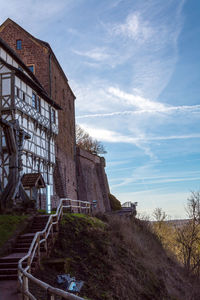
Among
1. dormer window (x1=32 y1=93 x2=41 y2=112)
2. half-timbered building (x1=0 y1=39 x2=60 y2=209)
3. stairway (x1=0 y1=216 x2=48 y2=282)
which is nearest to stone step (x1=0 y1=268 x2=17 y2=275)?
stairway (x1=0 y1=216 x2=48 y2=282)

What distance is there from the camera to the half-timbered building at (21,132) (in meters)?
15.4

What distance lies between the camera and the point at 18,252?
10.9m

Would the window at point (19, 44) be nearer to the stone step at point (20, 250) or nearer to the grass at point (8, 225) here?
the grass at point (8, 225)

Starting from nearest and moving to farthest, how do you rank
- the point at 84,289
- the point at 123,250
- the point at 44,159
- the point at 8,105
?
the point at 84,289
the point at 123,250
the point at 8,105
the point at 44,159

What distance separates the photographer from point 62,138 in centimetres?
3070

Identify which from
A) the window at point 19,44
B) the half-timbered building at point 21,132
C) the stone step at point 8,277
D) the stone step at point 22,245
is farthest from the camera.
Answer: the window at point 19,44

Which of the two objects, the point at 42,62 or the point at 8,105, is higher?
the point at 42,62

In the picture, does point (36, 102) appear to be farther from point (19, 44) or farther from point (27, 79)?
point (19, 44)

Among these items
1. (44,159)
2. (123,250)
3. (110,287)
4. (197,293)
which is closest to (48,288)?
(110,287)

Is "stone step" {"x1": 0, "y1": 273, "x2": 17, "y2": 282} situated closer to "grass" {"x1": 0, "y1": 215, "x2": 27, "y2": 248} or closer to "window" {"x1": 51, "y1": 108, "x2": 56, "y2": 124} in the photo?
"grass" {"x1": 0, "y1": 215, "x2": 27, "y2": 248}

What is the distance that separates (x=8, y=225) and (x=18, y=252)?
186 centimetres

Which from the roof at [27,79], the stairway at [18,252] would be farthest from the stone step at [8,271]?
the roof at [27,79]

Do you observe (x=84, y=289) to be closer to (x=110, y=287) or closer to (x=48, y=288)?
(x=110, y=287)

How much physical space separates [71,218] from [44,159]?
35.4 ft
